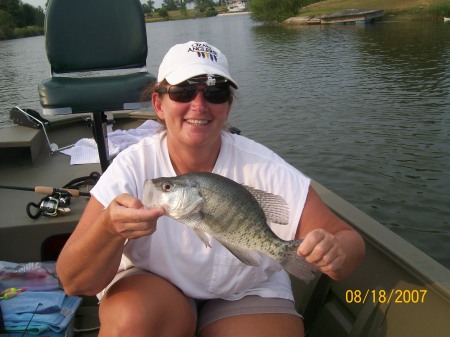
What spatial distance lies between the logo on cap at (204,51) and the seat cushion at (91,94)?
1105 mm

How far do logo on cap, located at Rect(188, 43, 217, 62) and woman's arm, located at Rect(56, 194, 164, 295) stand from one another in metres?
0.86

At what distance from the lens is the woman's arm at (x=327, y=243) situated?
178cm

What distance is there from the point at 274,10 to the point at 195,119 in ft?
175

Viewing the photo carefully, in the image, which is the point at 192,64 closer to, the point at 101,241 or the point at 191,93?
the point at 191,93

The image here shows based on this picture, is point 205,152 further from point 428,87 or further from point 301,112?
point 428,87

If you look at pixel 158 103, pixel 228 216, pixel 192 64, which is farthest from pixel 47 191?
pixel 228 216

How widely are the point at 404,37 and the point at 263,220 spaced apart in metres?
27.2

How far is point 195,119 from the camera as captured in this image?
2086mm

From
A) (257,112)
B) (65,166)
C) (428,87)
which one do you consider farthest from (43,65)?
(65,166)

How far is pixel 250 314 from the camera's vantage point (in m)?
2.14

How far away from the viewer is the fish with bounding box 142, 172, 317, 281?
1.74 metres

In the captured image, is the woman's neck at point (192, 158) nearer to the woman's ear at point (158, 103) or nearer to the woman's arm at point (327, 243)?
the woman's ear at point (158, 103)
